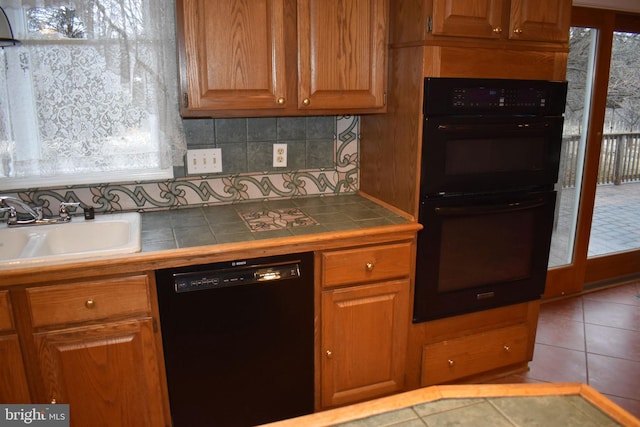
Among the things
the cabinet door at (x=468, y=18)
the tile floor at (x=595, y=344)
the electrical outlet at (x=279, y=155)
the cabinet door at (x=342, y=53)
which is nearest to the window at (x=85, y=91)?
the electrical outlet at (x=279, y=155)

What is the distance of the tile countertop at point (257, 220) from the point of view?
76.2 inches

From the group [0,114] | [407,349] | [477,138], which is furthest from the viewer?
[407,349]

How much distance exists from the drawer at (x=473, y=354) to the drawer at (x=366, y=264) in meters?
0.46

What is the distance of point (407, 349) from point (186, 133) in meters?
1.44

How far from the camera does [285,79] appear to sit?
2064 millimetres

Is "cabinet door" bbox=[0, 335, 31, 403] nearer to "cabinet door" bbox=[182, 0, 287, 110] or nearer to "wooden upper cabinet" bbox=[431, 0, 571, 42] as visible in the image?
"cabinet door" bbox=[182, 0, 287, 110]

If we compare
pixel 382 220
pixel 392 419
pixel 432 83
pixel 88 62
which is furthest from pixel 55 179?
pixel 392 419

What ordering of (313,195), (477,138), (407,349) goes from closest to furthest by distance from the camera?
(477,138) < (407,349) < (313,195)

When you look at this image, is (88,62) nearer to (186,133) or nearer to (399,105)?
(186,133)

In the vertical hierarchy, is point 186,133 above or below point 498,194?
above

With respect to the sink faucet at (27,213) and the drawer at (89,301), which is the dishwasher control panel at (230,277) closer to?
the drawer at (89,301)

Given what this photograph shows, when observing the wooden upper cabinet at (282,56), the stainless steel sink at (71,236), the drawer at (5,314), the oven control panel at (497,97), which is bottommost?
the drawer at (5,314)

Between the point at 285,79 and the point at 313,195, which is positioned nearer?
the point at 285,79

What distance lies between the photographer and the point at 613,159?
3.63 metres
